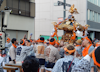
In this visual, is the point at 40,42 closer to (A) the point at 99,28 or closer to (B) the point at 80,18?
(B) the point at 80,18

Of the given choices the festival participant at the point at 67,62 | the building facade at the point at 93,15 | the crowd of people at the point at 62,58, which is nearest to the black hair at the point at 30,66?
the crowd of people at the point at 62,58

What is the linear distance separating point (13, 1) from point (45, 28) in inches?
401

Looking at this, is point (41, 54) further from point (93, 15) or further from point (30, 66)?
point (93, 15)

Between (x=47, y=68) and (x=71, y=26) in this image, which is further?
(x=71, y=26)

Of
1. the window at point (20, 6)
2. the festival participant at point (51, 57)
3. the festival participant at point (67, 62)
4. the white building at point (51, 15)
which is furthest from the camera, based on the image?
the white building at point (51, 15)

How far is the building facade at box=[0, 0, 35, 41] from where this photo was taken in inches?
570

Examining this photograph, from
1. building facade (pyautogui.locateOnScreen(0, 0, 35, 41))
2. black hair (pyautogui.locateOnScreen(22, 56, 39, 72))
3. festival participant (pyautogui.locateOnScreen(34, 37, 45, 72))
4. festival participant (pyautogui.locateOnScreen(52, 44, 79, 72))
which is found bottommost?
festival participant (pyautogui.locateOnScreen(34, 37, 45, 72))

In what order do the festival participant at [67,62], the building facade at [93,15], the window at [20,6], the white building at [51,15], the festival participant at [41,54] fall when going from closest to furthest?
the festival participant at [67,62] → the festival participant at [41,54] → the window at [20,6] → the building facade at [93,15] → the white building at [51,15]

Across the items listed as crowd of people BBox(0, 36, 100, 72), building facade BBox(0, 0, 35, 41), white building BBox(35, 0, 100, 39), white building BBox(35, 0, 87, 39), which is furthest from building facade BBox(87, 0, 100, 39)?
crowd of people BBox(0, 36, 100, 72)

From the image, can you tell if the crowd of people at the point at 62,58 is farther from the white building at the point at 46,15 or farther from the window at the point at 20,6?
the white building at the point at 46,15

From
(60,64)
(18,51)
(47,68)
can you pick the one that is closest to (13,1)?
(18,51)

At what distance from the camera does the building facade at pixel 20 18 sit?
14.5 meters

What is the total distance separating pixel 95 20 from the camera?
969 inches

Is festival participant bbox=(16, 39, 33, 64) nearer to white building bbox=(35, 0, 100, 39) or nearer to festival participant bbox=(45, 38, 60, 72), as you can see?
festival participant bbox=(45, 38, 60, 72)
